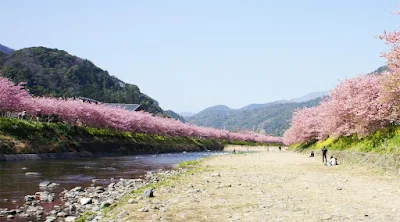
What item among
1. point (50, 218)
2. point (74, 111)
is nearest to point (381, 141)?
point (50, 218)

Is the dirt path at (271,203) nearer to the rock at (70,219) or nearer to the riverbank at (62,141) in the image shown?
the rock at (70,219)

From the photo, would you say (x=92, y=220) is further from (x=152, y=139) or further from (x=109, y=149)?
(x=152, y=139)

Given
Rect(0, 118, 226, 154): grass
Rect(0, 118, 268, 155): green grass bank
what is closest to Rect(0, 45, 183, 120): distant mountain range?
Rect(0, 118, 226, 154): grass

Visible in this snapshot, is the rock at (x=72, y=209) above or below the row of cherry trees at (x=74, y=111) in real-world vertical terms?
below

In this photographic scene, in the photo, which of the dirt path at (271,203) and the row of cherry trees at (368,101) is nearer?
the dirt path at (271,203)

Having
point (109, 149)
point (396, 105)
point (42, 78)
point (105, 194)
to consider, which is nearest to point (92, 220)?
point (105, 194)

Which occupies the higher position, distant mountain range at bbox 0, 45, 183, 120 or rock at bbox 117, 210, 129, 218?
distant mountain range at bbox 0, 45, 183, 120

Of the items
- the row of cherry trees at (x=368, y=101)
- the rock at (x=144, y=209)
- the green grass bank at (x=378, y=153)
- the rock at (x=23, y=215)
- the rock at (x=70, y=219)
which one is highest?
the row of cherry trees at (x=368, y=101)

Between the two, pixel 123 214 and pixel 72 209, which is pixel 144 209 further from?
pixel 72 209

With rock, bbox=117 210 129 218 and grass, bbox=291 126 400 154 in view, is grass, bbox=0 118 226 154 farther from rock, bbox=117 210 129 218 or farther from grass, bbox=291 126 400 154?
grass, bbox=291 126 400 154

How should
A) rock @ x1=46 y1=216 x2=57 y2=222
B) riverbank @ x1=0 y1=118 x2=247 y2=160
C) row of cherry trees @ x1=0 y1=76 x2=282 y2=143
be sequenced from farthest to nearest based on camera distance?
row of cherry trees @ x1=0 y1=76 x2=282 y2=143 → riverbank @ x1=0 y1=118 x2=247 y2=160 → rock @ x1=46 y1=216 x2=57 y2=222

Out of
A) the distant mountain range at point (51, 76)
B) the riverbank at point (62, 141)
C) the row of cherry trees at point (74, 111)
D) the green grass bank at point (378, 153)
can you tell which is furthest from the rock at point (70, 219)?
the distant mountain range at point (51, 76)

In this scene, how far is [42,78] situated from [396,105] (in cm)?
15818

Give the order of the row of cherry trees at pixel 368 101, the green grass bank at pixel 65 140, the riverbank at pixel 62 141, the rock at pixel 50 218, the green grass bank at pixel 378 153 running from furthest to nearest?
1. the green grass bank at pixel 65 140
2. the riverbank at pixel 62 141
3. the green grass bank at pixel 378 153
4. the row of cherry trees at pixel 368 101
5. the rock at pixel 50 218
